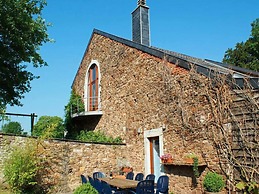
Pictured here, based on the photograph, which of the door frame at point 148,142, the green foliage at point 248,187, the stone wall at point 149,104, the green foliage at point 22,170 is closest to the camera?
the green foliage at point 248,187

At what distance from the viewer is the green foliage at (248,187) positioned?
5.11m

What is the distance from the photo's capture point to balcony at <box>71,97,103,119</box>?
41.2 ft

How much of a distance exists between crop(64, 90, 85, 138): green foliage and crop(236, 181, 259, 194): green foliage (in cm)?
950

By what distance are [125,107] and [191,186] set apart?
15.6ft

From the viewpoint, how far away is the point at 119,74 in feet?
36.9

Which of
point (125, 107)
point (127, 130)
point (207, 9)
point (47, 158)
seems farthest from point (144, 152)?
point (207, 9)

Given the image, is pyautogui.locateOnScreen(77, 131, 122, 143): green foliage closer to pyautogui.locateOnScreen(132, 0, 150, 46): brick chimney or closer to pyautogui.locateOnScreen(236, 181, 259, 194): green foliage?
pyautogui.locateOnScreen(132, 0, 150, 46): brick chimney

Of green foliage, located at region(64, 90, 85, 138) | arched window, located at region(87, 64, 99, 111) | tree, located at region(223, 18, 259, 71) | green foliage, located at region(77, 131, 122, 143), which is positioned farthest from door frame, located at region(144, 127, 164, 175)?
tree, located at region(223, 18, 259, 71)

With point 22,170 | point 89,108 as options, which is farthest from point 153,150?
point 89,108

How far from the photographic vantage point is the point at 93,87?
46.7 ft

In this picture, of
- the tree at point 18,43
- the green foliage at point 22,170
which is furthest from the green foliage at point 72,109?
the green foliage at point 22,170

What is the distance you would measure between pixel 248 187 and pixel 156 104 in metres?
4.03

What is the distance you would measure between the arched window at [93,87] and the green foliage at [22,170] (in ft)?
20.0

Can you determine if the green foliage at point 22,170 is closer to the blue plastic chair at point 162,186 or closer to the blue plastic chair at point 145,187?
the blue plastic chair at point 145,187
